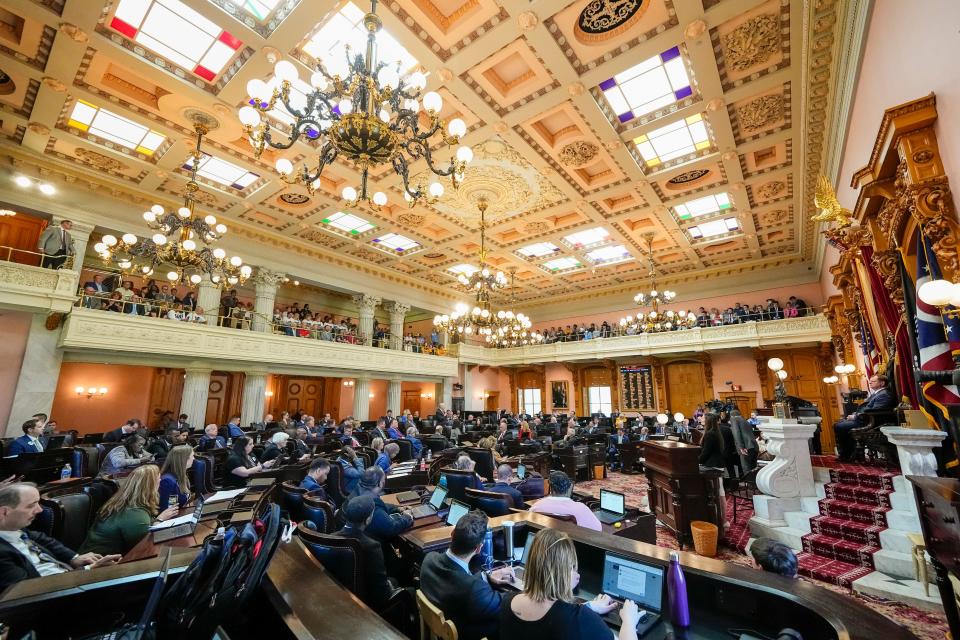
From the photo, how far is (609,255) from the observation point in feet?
47.6

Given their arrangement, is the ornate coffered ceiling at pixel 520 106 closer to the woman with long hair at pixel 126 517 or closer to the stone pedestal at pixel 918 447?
the stone pedestal at pixel 918 447

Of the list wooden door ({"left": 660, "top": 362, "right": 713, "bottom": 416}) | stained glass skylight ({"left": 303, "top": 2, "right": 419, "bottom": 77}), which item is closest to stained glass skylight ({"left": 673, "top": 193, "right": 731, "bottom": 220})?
wooden door ({"left": 660, "top": 362, "right": 713, "bottom": 416})

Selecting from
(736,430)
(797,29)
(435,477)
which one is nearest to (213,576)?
(435,477)

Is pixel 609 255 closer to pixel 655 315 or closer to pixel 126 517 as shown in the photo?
pixel 655 315

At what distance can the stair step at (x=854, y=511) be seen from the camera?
151 inches

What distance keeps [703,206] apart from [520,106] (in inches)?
257

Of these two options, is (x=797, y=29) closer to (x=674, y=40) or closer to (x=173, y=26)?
(x=674, y=40)

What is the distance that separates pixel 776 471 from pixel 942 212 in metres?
3.05

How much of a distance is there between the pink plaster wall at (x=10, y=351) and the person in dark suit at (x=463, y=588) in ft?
36.2

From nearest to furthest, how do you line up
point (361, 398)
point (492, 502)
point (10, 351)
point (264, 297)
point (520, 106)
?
point (492, 502) < point (520, 106) < point (10, 351) < point (264, 297) < point (361, 398)

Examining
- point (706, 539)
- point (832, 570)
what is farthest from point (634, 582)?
point (832, 570)

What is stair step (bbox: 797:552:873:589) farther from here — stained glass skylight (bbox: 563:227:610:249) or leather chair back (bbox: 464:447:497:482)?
stained glass skylight (bbox: 563:227:610:249)

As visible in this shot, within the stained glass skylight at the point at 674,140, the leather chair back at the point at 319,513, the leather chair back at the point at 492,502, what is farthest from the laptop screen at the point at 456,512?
the stained glass skylight at the point at 674,140

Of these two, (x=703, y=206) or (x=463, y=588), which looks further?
(x=703, y=206)
